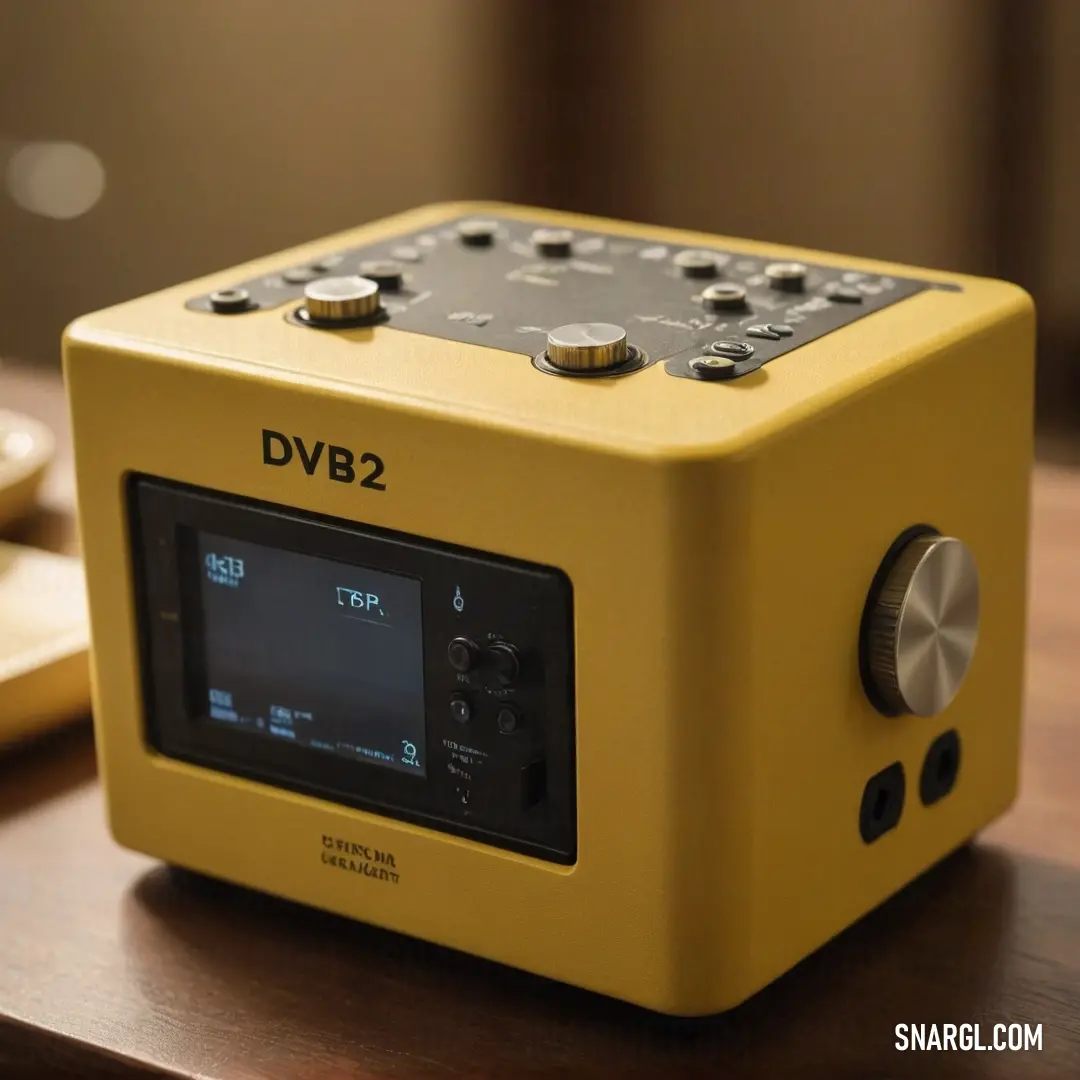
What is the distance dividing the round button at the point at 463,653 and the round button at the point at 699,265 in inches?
8.4

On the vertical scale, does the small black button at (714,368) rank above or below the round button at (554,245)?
below

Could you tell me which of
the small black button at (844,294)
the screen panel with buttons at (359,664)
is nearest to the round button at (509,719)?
the screen panel with buttons at (359,664)

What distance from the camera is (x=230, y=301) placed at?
82cm

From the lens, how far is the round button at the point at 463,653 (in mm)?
750

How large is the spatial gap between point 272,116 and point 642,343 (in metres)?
1.82

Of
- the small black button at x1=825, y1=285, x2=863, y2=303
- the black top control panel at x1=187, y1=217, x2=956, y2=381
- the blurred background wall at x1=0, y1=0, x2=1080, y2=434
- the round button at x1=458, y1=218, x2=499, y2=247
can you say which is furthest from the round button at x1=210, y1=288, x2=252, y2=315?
the blurred background wall at x1=0, y1=0, x2=1080, y2=434

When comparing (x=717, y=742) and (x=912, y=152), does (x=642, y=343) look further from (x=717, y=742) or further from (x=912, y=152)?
(x=912, y=152)

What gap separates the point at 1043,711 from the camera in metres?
1.02

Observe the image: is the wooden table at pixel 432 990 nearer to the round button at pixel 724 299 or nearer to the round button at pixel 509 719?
the round button at pixel 509 719

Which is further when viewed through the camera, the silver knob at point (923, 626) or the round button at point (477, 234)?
the round button at point (477, 234)

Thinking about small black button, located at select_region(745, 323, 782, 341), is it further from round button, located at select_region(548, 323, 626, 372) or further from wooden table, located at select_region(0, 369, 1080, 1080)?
wooden table, located at select_region(0, 369, 1080, 1080)

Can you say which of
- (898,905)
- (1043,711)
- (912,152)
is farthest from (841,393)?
(912,152)

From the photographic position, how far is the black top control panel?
775 mm

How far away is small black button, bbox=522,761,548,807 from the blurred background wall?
4.92 ft
